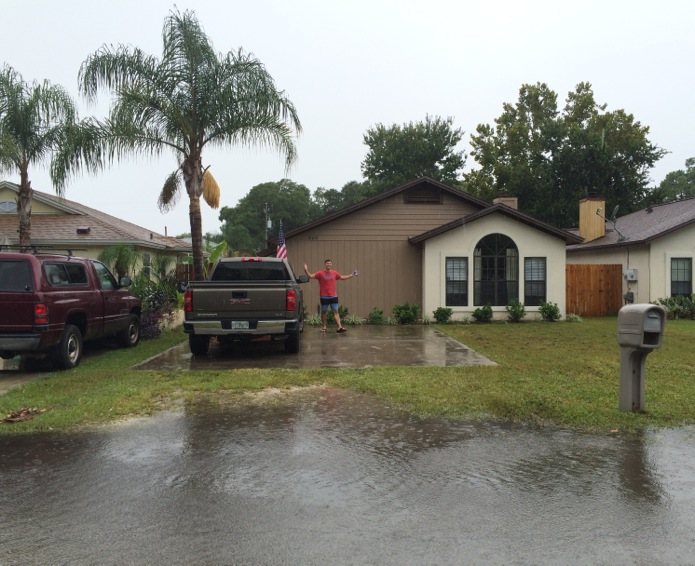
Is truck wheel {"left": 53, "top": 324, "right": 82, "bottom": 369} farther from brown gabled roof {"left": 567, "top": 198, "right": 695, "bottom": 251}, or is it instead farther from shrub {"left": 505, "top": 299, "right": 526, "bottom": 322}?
brown gabled roof {"left": 567, "top": 198, "right": 695, "bottom": 251}

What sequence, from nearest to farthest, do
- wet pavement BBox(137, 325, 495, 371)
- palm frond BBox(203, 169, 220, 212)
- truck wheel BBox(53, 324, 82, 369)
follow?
truck wheel BBox(53, 324, 82, 369) < wet pavement BBox(137, 325, 495, 371) < palm frond BBox(203, 169, 220, 212)

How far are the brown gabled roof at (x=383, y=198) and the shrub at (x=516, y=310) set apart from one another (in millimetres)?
3165

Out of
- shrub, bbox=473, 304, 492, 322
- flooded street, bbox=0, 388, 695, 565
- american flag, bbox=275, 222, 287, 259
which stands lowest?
flooded street, bbox=0, 388, 695, 565

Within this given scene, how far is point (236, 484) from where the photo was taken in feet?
14.9

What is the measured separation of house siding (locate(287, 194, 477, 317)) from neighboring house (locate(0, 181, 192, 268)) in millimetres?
6047

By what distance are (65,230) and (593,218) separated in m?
20.7

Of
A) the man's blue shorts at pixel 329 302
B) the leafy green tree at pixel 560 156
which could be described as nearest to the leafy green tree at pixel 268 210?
the leafy green tree at pixel 560 156

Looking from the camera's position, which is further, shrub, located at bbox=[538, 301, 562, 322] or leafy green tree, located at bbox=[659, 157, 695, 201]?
leafy green tree, located at bbox=[659, 157, 695, 201]

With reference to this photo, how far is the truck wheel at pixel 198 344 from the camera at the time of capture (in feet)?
36.2

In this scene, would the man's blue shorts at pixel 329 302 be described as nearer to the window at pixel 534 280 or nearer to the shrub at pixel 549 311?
the window at pixel 534 280

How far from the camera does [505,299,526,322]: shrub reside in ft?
59.3

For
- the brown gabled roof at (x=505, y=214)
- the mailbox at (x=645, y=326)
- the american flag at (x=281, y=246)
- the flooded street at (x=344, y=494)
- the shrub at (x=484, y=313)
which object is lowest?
the flooded street at (x=344, y=494)

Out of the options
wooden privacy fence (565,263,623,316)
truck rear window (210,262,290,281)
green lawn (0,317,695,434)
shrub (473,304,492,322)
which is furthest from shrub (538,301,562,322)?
truck rear window (210,262,290,281)

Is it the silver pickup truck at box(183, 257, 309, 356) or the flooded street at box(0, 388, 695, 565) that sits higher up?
the silver pickup truck at box(183, 257, 309, 356)
